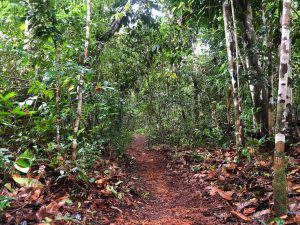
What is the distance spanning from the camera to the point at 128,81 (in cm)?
1306

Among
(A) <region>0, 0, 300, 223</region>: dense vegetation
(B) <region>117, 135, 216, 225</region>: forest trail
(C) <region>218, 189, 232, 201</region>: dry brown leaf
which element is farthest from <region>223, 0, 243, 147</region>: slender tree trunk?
(C) <region>218, 189, 232, 201</region>: dry brown leaf

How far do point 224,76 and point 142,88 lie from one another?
708 centimetres

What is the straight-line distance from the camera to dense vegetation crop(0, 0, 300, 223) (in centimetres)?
571

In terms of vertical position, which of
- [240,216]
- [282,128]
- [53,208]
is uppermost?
[282,128]

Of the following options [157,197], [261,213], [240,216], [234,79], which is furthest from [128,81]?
[261,213]

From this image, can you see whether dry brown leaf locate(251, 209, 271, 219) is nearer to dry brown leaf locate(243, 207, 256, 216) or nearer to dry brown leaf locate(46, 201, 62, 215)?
dry brown leaf locate(243, 207, 256, 216)

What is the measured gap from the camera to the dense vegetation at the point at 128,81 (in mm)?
5707

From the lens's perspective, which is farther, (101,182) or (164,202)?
(164,202)

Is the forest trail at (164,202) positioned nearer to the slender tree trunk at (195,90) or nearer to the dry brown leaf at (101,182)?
the dry brown leaf at (101,182)

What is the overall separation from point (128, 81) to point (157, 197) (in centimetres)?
655

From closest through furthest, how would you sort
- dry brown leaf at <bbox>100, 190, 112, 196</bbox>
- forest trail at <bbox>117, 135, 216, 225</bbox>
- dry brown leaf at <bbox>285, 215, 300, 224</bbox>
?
1. dry brown leaf at <bbox>285, 215, 300, 224</bbox>
2. forest trail at <bbox>117, 135, 216, 225</bbox>
3. dry brown leaf at <bbox>100, 190, 112, 196</bbox>

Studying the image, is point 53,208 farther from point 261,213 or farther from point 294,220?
point 294,220

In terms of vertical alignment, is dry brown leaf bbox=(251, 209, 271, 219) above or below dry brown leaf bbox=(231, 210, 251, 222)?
above

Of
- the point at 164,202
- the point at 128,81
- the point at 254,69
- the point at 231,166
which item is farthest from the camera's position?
the point at 128,81
